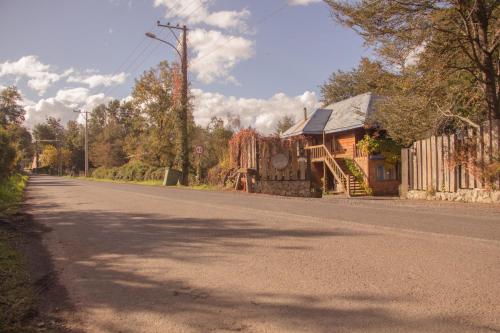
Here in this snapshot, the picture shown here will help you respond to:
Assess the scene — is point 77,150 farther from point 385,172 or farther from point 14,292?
point 14,292

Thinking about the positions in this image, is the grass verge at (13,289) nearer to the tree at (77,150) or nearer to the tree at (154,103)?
the tree at (154,103)

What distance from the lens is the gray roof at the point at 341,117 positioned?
29.8m

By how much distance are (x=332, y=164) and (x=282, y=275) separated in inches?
954

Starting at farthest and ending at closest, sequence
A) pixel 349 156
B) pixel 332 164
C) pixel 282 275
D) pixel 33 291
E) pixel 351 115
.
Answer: pixel 351 115, pixel 349 156, pixel 332 164, pixel 282 275, pixel 33 291

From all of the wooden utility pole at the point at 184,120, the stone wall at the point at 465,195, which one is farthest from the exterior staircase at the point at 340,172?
the wooden utility pole at the point at 184,120

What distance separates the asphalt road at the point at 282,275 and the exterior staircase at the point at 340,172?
55.1 ft

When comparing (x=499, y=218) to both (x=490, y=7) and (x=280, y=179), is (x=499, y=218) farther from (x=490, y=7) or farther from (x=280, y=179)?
(x=280, y=179)

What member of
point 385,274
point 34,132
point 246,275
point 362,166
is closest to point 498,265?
point 385,274

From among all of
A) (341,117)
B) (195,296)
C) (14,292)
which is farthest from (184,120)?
(195,296)

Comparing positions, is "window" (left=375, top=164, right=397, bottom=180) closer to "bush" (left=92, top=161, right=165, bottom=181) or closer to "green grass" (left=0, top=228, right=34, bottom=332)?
"bush" (left=92, top=161, right=165, bottom=181)

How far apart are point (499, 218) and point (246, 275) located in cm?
807

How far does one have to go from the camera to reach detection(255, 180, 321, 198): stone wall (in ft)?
72.1

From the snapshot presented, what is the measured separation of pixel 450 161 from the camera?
56.8 ft

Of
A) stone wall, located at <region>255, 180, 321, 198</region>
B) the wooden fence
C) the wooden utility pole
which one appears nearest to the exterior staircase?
stone wall, located at <region>255, 180, 321, 198</region>
